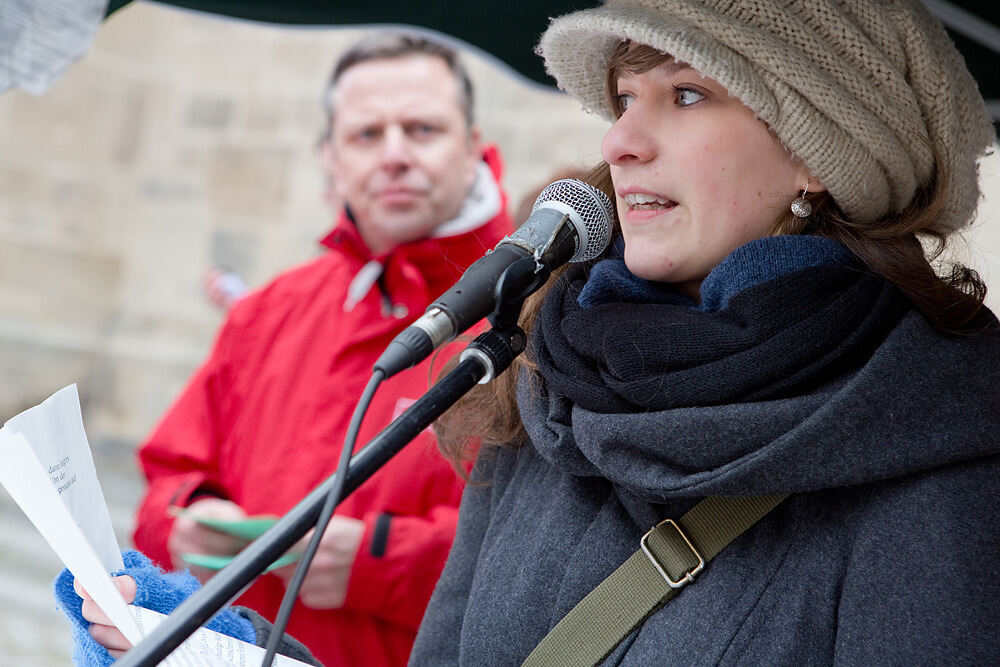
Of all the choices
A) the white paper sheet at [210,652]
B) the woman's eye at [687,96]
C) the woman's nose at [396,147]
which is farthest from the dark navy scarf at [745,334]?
the woman's nose at [396,147]

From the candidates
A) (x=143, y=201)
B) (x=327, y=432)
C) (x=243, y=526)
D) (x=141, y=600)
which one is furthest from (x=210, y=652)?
(x=143, y=201)

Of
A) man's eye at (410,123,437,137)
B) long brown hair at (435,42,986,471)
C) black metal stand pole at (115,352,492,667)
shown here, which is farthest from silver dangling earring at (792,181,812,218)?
man's eye at (410,123,437,137)

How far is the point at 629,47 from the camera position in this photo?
68.0 inches

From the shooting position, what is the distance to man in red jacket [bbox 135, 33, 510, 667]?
99.7 inches

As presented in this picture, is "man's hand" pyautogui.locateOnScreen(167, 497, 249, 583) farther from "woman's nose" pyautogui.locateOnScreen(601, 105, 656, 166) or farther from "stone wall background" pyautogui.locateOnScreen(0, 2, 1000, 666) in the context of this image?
"stone wall background" pyautogui.locateOnScreen(0, 2, 1000, 666)

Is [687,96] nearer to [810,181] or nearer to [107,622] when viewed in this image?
[810,181]

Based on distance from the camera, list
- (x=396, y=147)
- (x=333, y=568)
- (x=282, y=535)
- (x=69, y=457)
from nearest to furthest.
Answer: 1. (x=282, y=535)
2. (x=69, y=457)
3. (x=333, y=568)
4. (x=396, y=147)

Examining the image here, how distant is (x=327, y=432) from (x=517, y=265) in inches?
60.4

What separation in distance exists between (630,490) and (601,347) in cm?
21

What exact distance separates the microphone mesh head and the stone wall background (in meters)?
6.11

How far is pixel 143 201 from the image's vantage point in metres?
8.09

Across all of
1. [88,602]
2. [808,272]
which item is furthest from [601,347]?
[88,602]

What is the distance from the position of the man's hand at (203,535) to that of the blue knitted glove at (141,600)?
0.92 m

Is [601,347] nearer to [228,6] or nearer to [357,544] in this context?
[357,544]
